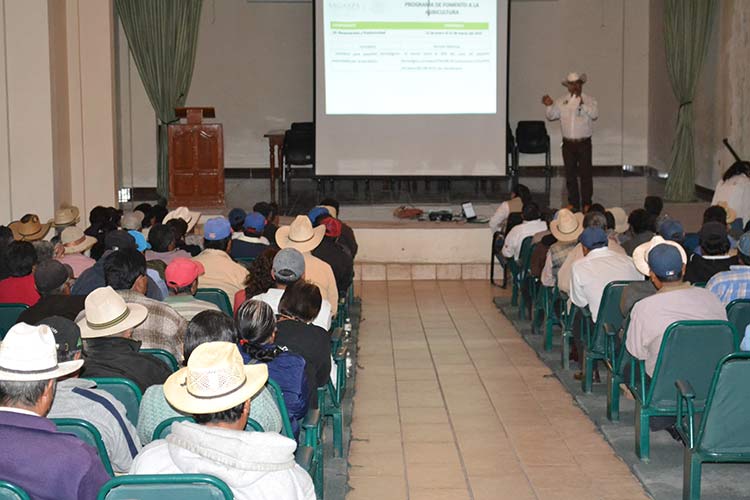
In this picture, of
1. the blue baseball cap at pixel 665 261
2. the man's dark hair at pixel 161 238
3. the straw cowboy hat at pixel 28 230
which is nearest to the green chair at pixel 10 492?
the blue baseball cap at pixel 665 261

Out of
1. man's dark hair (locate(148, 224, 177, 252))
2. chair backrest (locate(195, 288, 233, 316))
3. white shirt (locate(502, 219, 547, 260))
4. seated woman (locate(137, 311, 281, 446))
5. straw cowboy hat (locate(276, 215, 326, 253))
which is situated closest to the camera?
seated woman (locate(137, 311, 281, 446))

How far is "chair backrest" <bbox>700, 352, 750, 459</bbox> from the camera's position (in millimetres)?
4410

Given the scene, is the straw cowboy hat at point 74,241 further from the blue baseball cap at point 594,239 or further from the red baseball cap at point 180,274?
the blue baseball cap at point 594,239

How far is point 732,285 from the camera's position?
19.3ft

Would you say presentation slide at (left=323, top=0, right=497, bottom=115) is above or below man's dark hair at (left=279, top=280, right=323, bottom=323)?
above

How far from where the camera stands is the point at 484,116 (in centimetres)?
1467

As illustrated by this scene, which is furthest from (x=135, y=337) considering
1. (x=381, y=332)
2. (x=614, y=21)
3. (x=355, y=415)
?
(x=614, y=21)

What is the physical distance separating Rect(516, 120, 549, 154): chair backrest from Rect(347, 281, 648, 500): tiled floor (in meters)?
6.33

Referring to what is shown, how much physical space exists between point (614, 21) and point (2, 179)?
31.1 ft

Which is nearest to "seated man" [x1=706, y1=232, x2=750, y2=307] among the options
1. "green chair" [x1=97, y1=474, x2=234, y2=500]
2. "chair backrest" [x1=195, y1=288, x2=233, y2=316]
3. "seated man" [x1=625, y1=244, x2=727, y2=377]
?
"seated man" [x1=625, y1=244, x2=727, y2=377]

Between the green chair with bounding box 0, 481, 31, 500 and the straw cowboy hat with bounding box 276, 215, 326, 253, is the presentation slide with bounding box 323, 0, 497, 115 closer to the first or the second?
the straw cowboy hat with bounding box 276, 215, 326, 253

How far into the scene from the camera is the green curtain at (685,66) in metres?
14.3

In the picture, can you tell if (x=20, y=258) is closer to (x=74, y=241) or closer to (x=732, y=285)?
(x=74, y=241)

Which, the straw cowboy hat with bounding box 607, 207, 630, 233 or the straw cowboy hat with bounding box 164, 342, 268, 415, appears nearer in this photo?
the straw cowboy hat with bounding box 164, 342, 268, 415
